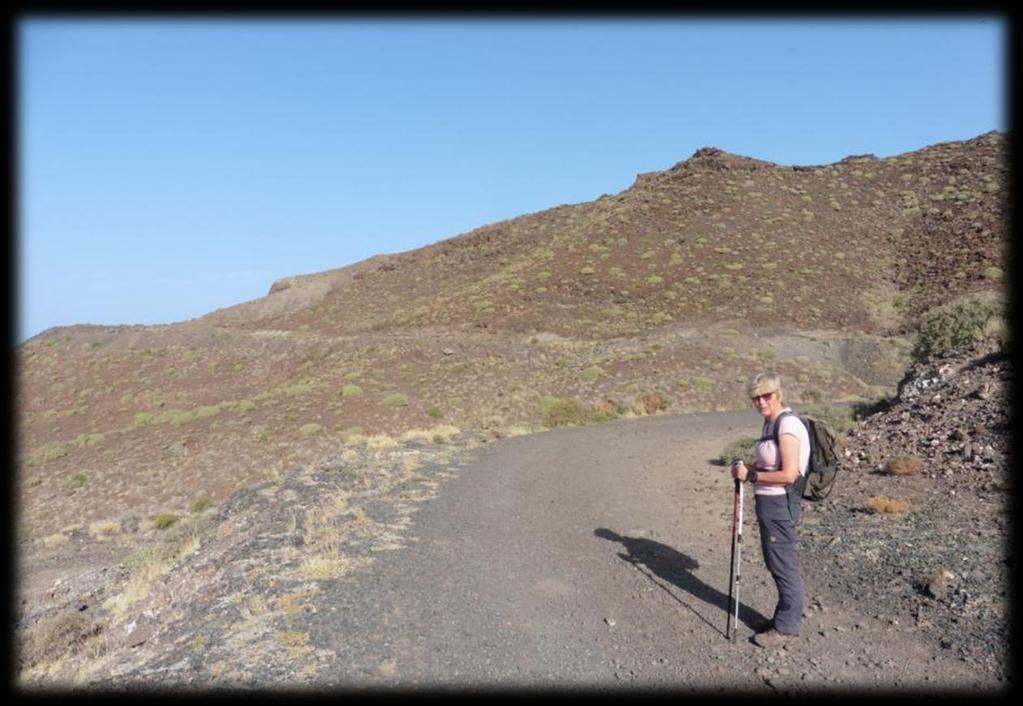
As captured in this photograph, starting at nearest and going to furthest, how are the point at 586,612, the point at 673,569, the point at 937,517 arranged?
1. the point at 586,612
2. the point at 673,569
3. the point at 937,517

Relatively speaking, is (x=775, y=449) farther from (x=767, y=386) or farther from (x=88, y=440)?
(x=88, y=440)

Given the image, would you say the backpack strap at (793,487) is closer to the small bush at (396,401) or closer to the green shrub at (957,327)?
the green shrub at (957,327)

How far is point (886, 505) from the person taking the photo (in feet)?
28.2

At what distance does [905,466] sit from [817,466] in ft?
17.6

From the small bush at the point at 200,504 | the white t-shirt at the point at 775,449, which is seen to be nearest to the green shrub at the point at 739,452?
the white t-shirt at the point at 775,449

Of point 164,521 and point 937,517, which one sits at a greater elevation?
point 937,517

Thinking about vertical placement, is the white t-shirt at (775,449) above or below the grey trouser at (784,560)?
above

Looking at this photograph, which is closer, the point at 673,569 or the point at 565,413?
the point at 673,569

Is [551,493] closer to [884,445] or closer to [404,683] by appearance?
[884,445]

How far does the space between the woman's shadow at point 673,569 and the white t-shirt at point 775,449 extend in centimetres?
118

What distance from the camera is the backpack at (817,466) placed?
5.55m

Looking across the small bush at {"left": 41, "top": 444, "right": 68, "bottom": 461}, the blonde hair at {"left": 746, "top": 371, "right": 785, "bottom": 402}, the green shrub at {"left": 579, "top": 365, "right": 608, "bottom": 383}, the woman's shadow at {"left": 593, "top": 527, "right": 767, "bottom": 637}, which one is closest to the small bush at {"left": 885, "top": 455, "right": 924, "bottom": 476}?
the woman's shadow at {"left": 593, "top": 527, "right": 767, "bottom": 637}

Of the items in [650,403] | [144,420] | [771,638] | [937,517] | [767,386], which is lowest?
[144,420]

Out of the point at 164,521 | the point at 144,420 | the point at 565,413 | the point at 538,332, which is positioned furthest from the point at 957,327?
the point at 144,420
